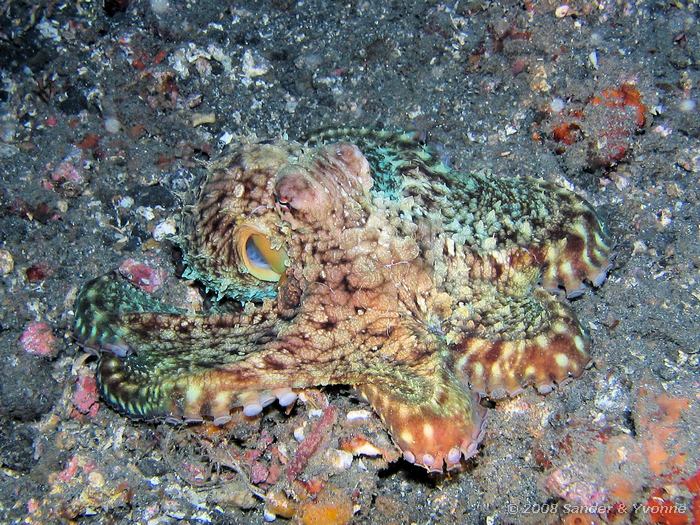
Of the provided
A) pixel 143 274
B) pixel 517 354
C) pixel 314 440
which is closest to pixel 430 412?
pixel 517 354

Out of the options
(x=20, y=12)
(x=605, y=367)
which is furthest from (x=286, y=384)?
(x=20, y=12)

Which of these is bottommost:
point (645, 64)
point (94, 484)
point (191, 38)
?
point (94, 484)

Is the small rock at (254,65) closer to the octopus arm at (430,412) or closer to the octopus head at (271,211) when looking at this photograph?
the octopus head at (271,211)

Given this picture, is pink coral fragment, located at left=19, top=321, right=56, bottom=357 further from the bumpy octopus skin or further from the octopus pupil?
the octopus pupil

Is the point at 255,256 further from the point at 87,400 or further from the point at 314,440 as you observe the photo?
the point at 87,400

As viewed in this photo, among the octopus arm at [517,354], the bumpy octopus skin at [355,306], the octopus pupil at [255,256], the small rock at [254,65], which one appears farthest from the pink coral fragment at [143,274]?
the octopus arm at [517,354]

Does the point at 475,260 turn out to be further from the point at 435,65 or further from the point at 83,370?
the point at 83,370

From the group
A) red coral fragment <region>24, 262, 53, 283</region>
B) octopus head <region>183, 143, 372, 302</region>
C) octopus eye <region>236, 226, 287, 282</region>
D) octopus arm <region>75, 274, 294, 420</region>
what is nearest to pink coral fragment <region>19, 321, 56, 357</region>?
red coral fragment <region>24, 262, 53, 283</region>
